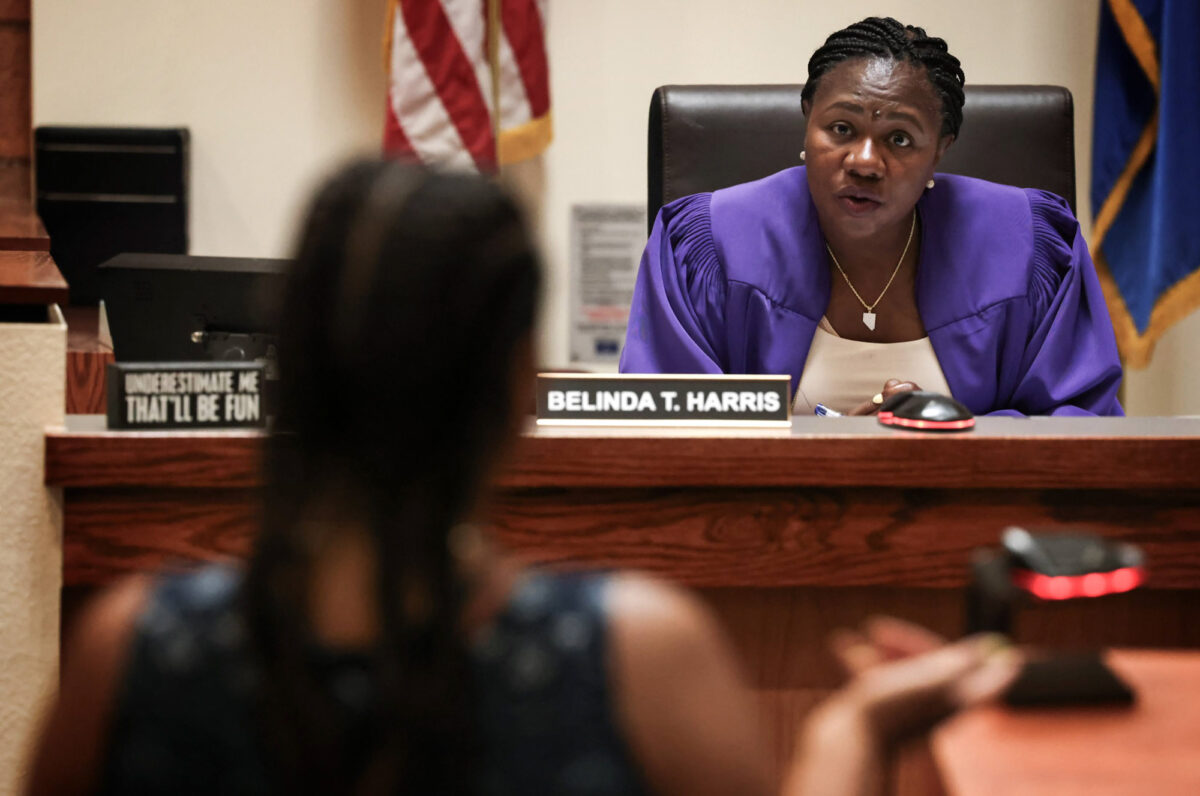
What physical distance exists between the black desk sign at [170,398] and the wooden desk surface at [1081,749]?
2.73 ft

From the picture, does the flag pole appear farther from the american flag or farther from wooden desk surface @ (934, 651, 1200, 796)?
wooden desk surface @ (934, 651, 1200, 796)

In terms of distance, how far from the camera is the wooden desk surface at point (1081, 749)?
72 centimetres

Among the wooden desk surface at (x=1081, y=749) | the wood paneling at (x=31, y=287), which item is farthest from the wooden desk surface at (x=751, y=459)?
the wooden desk surface at (x=1081, y=749)

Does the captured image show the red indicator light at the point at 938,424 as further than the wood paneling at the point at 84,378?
No

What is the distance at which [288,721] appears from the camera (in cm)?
66

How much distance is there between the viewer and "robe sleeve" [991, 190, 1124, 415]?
2.18 m

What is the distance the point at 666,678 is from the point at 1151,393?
3270 millimetres

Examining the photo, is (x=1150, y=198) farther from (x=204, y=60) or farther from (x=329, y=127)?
(x=204, y=60)

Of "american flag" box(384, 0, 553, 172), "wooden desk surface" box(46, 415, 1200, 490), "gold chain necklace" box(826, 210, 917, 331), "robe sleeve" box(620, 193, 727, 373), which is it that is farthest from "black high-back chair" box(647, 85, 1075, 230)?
"wooden desk surface" box(46, 415, 1200, 490)

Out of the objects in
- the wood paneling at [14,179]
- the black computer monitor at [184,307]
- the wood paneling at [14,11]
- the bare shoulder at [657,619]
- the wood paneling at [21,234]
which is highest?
the wood paneling at [14,11]

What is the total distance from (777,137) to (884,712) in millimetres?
1951

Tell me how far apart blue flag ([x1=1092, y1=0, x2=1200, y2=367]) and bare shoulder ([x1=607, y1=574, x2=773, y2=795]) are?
2.72 meters

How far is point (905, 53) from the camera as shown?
7.30ft

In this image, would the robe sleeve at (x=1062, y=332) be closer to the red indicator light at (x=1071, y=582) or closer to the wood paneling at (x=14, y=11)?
the red indicator light at (x=1071, y=582)
